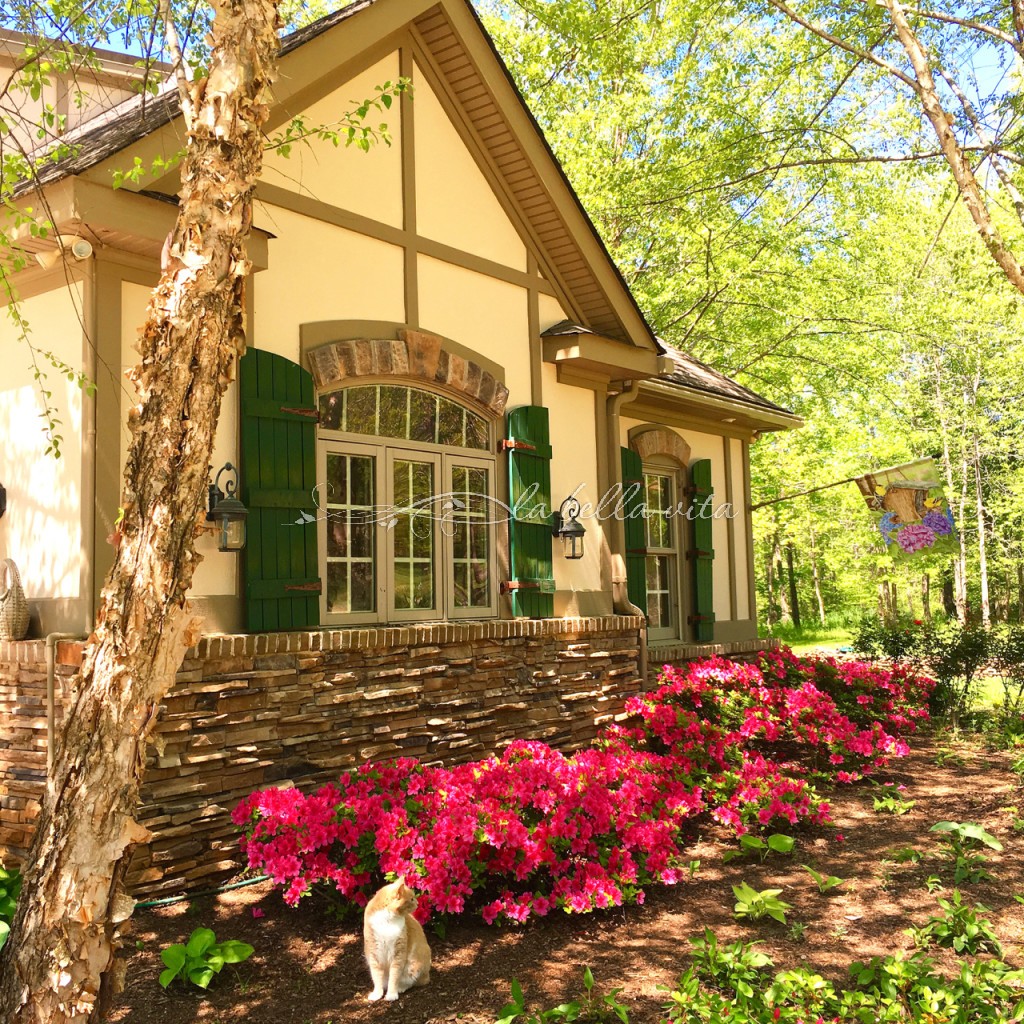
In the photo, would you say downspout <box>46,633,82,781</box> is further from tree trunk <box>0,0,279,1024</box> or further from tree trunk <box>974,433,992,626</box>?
tree trunk <box>974,433,992,626</box>

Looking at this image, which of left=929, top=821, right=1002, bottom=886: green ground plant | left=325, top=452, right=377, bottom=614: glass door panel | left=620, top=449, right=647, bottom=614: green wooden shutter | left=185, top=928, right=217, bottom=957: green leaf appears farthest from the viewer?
left=620, top=449, right=647, bottom=614: green wooden shutter

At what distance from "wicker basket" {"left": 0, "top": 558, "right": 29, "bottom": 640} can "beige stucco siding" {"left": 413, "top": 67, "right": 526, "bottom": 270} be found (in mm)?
3661

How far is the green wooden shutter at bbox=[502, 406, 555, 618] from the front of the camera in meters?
7.46

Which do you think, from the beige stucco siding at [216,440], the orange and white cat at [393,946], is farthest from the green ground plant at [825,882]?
the beige stucco siding at [216,440]

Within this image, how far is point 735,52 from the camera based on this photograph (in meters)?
15.4

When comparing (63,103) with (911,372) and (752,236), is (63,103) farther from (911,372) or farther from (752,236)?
(911,372)

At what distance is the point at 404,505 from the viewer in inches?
271

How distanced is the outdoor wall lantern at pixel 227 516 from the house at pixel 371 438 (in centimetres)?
10

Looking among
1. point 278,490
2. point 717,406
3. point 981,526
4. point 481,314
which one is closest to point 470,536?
point 481,314

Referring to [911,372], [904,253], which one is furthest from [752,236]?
[911,372]

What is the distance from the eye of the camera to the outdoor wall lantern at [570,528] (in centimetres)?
791

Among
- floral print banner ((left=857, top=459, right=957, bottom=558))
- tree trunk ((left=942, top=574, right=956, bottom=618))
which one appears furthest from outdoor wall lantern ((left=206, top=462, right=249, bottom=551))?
tree trunk ((left=942, top=574, right=956, bottom=618))

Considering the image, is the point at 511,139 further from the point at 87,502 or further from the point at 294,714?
the point at 294,714

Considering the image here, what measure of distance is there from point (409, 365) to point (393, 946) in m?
3.94
